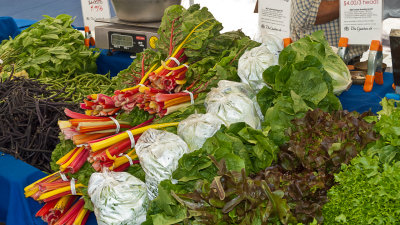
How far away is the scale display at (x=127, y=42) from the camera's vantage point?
133 inches

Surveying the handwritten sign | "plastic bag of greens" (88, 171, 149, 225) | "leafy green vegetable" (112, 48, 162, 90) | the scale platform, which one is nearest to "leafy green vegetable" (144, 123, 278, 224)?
"plastic bag of greens" (88, 171, 149, 225)

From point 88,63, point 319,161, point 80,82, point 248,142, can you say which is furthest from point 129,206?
point 88,63

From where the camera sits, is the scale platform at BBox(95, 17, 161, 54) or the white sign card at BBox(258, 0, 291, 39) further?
the scale platform at BBox(95, 17, 161, 54)

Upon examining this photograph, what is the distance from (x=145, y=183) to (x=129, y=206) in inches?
6.1

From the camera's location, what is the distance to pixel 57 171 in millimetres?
2078

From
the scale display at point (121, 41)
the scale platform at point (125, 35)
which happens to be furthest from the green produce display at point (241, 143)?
the scale display at point (121, 41)

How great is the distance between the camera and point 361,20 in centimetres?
233

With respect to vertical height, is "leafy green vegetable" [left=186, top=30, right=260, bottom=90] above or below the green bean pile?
above

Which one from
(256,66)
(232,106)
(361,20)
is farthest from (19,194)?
(361,20)

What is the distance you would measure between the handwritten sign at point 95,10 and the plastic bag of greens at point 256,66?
224 centimetres

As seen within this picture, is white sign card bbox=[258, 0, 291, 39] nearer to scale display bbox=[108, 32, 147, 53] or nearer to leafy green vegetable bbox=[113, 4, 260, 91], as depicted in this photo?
leafy green vegetable bbox=[113, 4, 260, 91]

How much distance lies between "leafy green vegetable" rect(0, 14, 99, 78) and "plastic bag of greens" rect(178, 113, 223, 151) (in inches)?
81.8

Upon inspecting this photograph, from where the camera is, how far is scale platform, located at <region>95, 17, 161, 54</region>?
3.35m

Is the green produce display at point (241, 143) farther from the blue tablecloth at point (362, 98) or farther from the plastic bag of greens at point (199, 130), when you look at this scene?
the blue tablecloth at point (362, 98)
